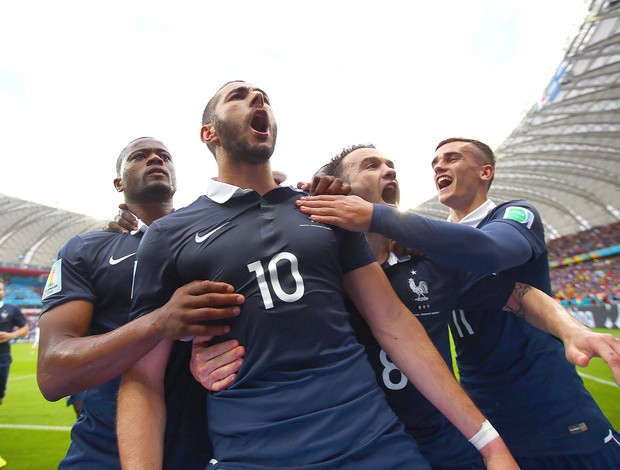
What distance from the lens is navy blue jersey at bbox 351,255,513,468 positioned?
1901 millimetres

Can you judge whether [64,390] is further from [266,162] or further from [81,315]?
[266,162]

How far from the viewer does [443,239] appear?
1.86 meters

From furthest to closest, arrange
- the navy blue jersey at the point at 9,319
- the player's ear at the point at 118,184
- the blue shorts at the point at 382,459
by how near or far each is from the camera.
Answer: the navy blue jersey at the point at 9,319, the player's ear at the point at 118,184, the blue shorts at the point at 382,459

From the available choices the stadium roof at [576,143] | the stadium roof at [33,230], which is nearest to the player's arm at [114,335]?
the stadium roof at [576,143]

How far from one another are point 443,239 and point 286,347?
2.90ft

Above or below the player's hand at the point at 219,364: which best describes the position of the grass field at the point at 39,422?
below

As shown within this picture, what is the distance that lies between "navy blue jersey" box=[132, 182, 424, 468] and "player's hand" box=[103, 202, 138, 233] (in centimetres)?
94

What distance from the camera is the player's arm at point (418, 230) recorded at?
1.74 meters

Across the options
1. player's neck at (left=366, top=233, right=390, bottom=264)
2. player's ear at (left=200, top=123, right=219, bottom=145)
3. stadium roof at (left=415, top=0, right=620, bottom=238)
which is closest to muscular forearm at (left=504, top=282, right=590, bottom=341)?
player's neck at (left=366, top=233, right=390, bottom=264)

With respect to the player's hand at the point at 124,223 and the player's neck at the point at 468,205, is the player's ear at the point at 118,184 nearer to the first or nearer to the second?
the player's hand at the point at 124,223

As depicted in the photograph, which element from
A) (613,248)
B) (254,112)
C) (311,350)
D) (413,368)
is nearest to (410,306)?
(413,368)

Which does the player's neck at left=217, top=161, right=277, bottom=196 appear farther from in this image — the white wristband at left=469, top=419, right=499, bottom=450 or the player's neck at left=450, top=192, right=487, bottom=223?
the player's neck at left=450, top=192, right=487, bottom=223

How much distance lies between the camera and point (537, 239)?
2.39 m

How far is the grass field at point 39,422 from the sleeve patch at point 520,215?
188 inches
